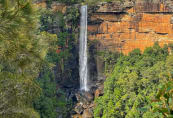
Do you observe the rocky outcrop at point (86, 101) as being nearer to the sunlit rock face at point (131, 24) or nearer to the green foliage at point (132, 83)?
the green foliage at point (132, 83)

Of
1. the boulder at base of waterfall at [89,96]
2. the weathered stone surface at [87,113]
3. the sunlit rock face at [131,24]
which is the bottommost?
the weathered stone surface at [87,113]

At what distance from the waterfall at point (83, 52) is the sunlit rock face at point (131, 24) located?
687mm

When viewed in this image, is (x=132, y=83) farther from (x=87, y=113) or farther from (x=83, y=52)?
(x=83, y=52)

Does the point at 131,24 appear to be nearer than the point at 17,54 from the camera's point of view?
No

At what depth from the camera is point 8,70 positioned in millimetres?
4312

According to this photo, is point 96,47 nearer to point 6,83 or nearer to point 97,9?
point 97,9

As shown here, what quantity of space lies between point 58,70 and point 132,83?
677 cm

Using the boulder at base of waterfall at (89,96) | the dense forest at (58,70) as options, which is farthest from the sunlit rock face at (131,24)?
the boulder at base of waterfall at (89,96)

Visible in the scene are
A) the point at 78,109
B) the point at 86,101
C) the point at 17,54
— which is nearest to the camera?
the point at 17,54

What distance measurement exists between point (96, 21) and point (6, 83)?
18.9m

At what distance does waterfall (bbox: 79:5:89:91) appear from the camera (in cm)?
2330

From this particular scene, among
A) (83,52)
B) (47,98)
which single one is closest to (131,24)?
(83,52)

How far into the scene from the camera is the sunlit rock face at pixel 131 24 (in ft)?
66.6

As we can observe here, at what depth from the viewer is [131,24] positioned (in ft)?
69.6
